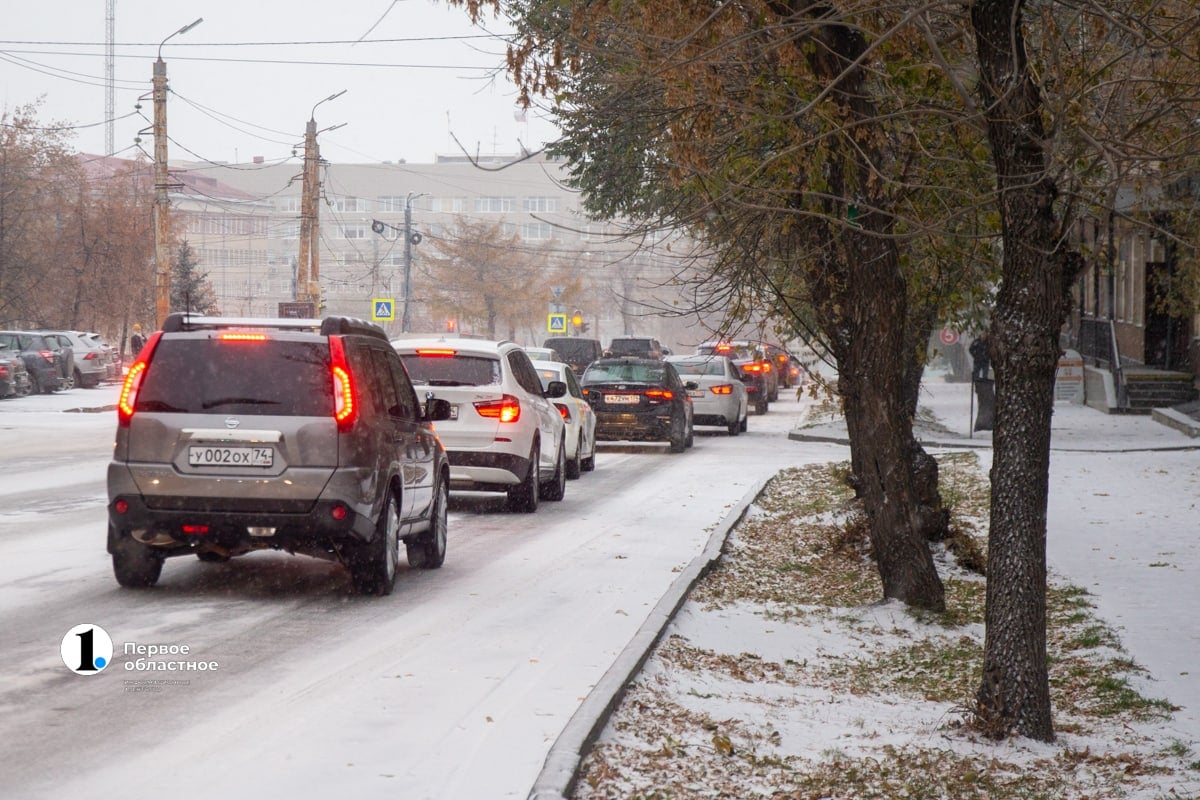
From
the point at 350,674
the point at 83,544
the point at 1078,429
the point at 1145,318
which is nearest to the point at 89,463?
the point at 83,544

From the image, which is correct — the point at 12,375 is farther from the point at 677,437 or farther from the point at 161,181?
the point at 677,437

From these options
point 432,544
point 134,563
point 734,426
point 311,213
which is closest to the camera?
point 134,563

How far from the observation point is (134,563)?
9.97 meters

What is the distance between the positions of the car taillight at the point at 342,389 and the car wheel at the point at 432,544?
7.09 ft

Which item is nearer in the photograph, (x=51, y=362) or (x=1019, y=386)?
(x=1019, y=386)

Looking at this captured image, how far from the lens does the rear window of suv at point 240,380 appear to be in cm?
968

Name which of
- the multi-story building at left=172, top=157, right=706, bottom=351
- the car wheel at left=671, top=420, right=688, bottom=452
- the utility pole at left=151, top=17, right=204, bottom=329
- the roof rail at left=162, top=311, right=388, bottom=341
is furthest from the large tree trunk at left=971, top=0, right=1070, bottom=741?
the multi-story building at left=172, top=157, right=706, bottom=351

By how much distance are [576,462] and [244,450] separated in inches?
461

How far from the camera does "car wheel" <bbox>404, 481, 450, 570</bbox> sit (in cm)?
1180

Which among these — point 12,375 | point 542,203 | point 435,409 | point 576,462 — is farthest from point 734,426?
point 542,203

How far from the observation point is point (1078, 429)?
100 feet

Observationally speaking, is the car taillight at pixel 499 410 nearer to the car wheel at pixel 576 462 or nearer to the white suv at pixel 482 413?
the white suv at pixel 482 413
